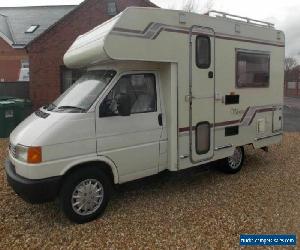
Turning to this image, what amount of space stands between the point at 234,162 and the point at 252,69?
6.67 feet

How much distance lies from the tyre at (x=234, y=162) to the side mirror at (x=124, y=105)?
297 centimetres

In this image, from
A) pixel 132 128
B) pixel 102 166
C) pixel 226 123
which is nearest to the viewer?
pixel 102 166

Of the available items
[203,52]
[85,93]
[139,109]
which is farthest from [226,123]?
[85,93]

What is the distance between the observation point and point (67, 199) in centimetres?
445

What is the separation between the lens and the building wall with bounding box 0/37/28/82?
86.2 ft

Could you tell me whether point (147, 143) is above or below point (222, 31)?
below

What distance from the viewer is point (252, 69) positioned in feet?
21.8

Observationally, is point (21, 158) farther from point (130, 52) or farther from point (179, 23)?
point (179, 23)

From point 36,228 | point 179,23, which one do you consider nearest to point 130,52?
point 179,23

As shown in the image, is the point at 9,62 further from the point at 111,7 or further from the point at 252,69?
the point at 252,69

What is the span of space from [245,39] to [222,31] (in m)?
0.74

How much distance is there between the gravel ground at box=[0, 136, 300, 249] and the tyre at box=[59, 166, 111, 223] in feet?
0.52

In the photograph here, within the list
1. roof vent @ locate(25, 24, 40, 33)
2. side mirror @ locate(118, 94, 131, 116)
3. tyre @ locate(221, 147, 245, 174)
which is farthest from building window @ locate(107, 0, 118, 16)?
side mirror @ locate(118, 94, 131, 116)

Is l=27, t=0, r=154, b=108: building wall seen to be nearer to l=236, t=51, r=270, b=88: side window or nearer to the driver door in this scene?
l=236, t=51, r=270, b=88: side window
